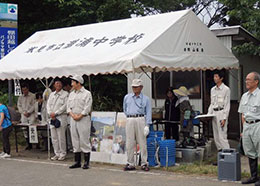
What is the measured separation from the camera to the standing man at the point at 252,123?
7.32 m

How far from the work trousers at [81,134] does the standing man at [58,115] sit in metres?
1.23

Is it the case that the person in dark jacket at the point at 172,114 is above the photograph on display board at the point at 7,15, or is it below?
below

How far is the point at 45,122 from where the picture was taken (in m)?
12.5

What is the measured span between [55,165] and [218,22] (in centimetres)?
2585

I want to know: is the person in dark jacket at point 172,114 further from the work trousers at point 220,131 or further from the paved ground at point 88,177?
the paved ground at point 88,177

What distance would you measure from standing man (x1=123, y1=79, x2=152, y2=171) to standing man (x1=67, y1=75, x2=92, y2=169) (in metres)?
1.02

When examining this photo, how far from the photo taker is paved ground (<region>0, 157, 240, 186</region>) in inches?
310

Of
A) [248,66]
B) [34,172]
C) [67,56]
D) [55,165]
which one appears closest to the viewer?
[34,172]

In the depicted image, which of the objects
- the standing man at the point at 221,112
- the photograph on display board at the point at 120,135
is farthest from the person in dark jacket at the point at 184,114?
the photograph on display board at the point at 120,135

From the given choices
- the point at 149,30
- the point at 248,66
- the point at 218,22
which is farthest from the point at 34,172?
the point at 218,22

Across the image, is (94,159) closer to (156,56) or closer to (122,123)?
(122,123)

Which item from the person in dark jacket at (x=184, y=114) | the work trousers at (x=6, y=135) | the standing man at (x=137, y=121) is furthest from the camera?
the work trousers at (x=6, y=135)

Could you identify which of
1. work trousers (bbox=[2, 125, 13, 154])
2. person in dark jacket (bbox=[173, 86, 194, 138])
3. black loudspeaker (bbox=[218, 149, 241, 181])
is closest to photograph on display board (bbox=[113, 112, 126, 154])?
person in dark jacket (bbox=[173, 86, 194, 138])

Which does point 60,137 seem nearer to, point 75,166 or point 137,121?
point 75,166
